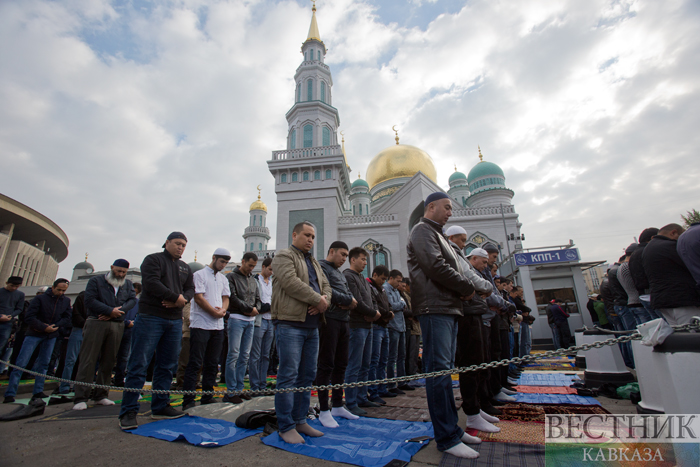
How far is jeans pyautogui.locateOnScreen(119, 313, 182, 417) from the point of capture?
306cm

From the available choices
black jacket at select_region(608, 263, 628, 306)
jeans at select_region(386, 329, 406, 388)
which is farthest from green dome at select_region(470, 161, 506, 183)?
jeans at select_region(386, 329, 406, 388)

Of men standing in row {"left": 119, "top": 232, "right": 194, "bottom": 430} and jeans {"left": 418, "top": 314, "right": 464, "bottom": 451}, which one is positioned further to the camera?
men standing in row {"left": 119, "top": 232, "right": 194, "bottom": 430}

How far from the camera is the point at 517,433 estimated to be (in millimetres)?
2566

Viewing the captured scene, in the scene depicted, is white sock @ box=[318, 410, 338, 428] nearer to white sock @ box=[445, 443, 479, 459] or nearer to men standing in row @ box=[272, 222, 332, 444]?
men standing in row @ box=[272, 222, 332, 444]

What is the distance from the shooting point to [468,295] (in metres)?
2.45

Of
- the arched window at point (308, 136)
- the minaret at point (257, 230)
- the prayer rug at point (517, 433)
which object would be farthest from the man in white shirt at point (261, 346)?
the minaret at point (257, 230)

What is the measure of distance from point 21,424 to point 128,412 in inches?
44.2

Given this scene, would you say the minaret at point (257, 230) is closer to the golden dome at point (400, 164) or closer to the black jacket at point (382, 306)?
the golden dome at point (400, 164)

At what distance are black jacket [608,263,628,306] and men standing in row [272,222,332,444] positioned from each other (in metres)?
4.97

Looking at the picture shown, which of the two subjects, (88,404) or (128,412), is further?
(88,404)

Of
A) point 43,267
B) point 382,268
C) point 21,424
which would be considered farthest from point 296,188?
point 43,267

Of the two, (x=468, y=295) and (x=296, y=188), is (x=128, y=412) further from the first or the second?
(x=296, y=188)

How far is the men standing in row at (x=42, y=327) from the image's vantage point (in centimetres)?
428

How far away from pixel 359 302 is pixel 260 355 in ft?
6.24
